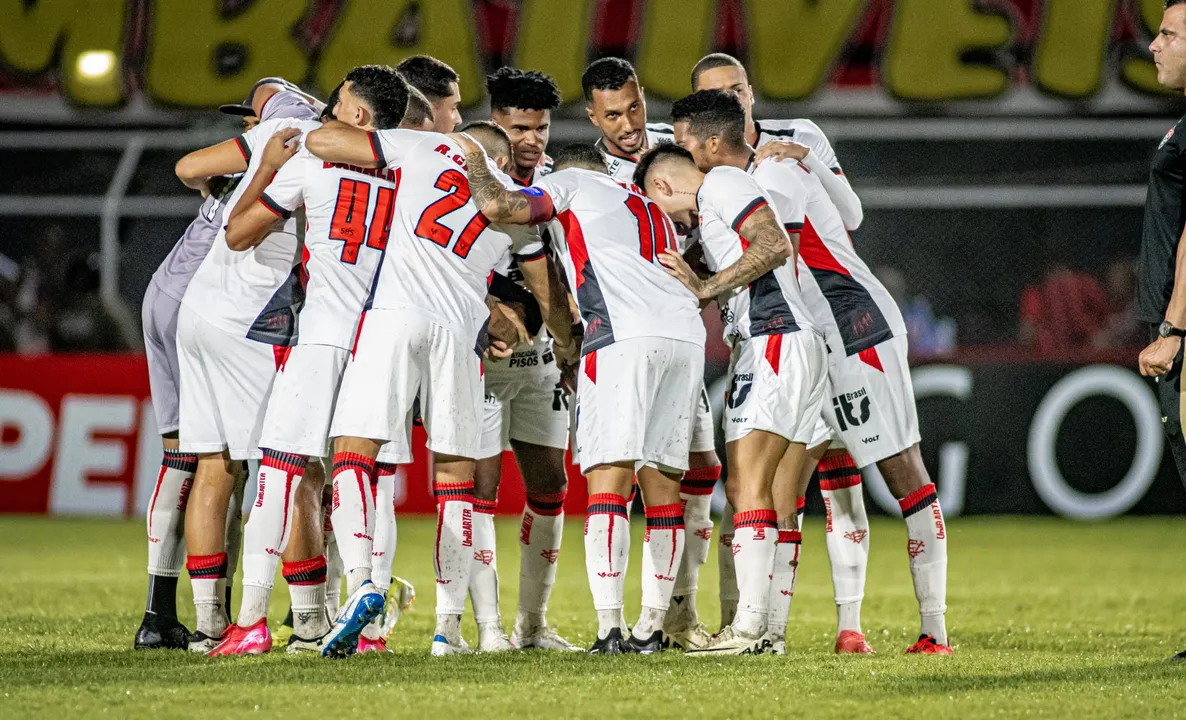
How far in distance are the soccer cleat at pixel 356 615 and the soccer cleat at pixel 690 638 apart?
147cm

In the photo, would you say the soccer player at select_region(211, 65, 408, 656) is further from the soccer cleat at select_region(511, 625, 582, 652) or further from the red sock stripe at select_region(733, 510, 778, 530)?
the red sock stripe at select_region(733, 510, 778, 530)

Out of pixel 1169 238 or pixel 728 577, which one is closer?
pixel 1169 238

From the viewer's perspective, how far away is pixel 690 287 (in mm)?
5922

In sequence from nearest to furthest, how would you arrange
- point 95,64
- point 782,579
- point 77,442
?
point 782,579, point 77,442, point 95,64

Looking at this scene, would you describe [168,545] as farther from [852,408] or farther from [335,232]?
[852,408]

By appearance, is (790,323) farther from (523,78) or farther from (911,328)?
(911,328)

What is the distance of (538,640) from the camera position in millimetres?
6211

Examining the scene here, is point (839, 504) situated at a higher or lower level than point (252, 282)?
lower

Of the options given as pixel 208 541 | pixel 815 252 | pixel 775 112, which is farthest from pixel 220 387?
pixel 775 112

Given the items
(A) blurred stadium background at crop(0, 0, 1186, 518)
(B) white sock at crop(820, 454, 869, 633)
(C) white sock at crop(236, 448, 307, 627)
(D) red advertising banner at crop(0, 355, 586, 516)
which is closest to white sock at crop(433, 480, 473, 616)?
(C) white sock at crop(236, 448, 307, 627)

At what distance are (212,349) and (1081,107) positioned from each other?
12.4 meters

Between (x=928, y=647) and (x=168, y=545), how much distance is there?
3231 millimetres

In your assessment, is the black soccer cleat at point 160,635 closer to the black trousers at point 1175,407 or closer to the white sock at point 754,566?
the white sock at point 754,566

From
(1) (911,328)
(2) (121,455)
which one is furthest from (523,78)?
(1) (911,328)
